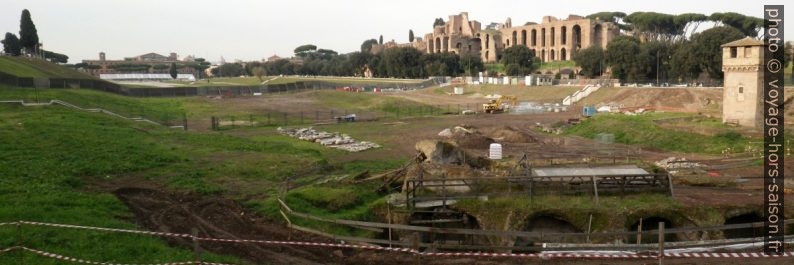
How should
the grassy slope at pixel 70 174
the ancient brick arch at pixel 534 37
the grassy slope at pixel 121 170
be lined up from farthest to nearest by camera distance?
the ancient brick arch at pixel 534 37 → the grassy slope at pixel 121 170 → the grassy slope at pixel 70 174

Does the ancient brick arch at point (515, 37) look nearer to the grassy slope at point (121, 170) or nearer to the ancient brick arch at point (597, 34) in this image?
the ancient brick arch at point (597, 34)

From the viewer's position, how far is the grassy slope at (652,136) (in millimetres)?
36562

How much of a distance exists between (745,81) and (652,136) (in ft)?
23.9

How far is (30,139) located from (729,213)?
103 feet

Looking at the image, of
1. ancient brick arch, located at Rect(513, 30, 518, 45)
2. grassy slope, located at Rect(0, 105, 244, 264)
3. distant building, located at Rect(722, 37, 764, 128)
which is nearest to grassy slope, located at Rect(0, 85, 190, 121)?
grassy slope, located at Rect(0, 105, 244, 264)

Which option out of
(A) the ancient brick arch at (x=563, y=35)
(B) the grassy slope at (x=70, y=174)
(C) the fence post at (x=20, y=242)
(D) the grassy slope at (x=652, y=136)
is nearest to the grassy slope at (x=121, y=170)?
(B) the grassy slope at (x=70, y=174)

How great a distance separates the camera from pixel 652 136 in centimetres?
4075

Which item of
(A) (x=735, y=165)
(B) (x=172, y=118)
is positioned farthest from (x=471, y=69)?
(A) (x=735, y=165)

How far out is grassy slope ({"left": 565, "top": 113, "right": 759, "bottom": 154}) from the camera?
1439 inches

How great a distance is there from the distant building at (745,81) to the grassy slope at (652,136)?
184 inches

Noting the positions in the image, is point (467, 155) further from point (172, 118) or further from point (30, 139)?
point (172, 118)

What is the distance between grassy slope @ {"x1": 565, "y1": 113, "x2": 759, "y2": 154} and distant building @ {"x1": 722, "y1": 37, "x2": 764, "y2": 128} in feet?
15.3

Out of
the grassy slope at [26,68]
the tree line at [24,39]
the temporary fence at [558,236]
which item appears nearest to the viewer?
the temporary fence at [558,236]

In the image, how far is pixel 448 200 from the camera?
1938 centimetres
